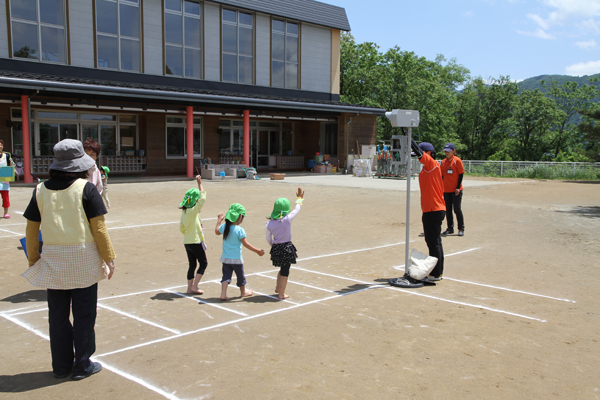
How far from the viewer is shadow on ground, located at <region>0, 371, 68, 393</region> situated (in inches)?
152

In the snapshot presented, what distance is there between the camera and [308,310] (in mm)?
5945

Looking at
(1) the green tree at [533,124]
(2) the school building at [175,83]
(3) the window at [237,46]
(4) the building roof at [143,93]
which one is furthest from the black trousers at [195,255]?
(1) the green tree at [533,124]

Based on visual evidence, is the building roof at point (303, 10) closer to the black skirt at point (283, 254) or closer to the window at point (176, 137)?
the window at point (176, 137)

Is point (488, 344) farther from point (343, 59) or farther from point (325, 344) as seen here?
point (343, 59)

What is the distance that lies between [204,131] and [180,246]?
2050 cm

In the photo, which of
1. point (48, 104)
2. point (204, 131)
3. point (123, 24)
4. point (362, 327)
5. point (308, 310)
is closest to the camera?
point (362, 327)

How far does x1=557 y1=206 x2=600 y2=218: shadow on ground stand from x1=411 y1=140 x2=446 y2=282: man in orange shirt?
9241mm

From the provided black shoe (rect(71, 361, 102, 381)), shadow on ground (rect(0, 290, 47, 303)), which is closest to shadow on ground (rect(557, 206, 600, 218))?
shadow on ground (rect(0, 290, 47, 303))

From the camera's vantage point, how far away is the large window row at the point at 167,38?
22.6 m

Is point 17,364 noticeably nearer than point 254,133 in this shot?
Yes

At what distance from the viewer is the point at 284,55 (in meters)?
31.2

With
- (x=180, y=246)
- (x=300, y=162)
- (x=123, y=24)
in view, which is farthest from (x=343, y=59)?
(x=180, y=246)

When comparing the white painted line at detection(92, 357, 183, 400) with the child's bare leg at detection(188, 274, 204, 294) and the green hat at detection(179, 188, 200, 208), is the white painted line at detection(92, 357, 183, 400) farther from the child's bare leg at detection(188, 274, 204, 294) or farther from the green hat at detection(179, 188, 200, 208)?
the green hat at detection(179, 188, 200, 208)

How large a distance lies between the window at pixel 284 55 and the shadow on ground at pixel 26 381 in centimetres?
2800
